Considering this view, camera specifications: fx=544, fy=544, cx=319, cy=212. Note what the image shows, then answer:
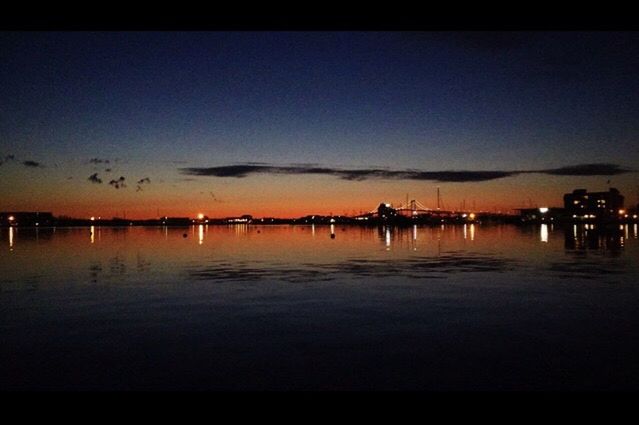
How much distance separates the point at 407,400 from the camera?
3.96m

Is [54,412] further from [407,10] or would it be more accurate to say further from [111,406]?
[407,10]

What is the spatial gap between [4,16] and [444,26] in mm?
3333

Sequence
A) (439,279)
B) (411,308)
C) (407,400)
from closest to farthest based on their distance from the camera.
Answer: (407,400), (411,308), (439,279)

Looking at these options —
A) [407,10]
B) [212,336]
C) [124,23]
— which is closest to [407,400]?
[407,10]

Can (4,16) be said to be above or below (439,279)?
above

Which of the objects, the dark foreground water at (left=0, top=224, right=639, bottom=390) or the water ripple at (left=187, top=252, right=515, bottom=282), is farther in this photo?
the water ripple at (left=187, top=252, right=515, bottom=282)

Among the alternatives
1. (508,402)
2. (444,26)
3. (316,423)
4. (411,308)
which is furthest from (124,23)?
(411,308)

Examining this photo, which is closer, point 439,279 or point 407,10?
point 407,10

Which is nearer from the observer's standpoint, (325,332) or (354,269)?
(325,332)

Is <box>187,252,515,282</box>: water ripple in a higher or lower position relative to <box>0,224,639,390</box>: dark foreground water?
higher

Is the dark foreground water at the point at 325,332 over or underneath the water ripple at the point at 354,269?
underneath

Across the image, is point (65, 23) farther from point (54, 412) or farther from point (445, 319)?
point (445, 319)

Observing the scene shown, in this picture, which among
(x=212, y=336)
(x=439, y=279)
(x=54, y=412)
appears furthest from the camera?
(x=439, y=279)

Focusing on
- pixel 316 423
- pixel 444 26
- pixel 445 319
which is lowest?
pixel 445 319
